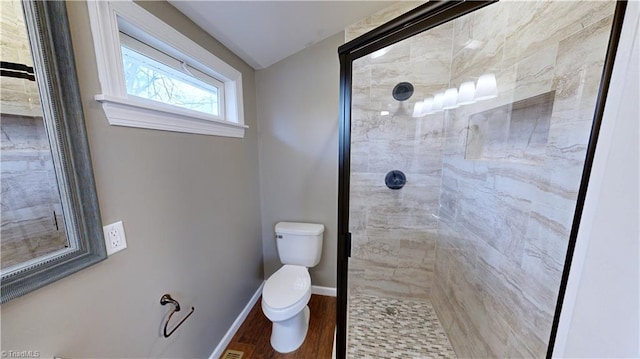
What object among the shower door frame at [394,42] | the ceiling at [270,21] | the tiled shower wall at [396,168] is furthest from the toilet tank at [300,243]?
the ceiling at [270,21]

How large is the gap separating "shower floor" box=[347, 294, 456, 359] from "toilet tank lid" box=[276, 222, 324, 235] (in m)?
0.64

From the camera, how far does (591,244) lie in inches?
26.0

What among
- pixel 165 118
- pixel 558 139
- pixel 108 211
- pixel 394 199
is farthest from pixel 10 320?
pixel 394 199

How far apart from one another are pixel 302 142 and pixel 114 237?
138 cm

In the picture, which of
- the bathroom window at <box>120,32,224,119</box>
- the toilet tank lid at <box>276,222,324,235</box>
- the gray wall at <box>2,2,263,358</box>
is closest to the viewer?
the gray wall at <box>2,2,263,358</box>

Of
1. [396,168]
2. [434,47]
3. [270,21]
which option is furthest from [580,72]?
[270,21]

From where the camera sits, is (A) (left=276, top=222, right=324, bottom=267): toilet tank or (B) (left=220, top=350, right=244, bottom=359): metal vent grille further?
(A) (left=276, top=222, right=324, bottom=267): toilet tank

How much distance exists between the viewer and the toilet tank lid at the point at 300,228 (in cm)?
188

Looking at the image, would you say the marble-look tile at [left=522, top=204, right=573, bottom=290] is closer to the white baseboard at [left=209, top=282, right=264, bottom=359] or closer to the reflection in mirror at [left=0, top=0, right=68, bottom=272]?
the reflection in mirror at [left=0, top=0, right=68, bottom=272]

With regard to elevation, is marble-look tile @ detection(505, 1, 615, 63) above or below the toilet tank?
above

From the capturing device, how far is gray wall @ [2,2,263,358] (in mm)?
726

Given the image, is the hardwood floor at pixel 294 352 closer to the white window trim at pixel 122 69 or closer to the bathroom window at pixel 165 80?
the white window trim at pixel 122 69

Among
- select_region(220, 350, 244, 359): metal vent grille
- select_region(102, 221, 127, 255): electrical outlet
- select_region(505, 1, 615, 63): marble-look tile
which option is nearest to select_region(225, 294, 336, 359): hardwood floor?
select_region(220, 350, 244, 359): metal vent grille

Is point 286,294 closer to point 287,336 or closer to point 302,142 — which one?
point 287,336
